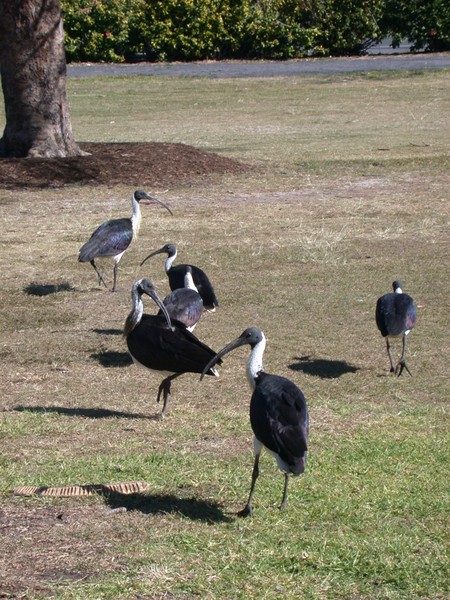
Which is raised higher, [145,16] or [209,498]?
[145,16]

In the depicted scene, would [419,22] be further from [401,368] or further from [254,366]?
[254,366]

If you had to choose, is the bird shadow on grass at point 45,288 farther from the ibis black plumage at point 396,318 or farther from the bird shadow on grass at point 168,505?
the bird shadow on grass at point 168,505

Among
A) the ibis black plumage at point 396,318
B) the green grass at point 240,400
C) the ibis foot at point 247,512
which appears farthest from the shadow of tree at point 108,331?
the ibis foot at point 247,512

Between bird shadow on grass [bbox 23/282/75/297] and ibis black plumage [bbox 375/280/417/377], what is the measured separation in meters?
4.03

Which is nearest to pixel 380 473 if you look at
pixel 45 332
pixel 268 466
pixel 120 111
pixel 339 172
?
pixel 268 466

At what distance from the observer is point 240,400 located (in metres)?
8.62

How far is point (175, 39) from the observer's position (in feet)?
136

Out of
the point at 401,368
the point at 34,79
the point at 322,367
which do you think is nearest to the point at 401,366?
the point at 401,368

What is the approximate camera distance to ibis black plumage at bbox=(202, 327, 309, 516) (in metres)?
5.77

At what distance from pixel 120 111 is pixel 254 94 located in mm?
4923

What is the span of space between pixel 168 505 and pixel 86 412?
2.12 meters

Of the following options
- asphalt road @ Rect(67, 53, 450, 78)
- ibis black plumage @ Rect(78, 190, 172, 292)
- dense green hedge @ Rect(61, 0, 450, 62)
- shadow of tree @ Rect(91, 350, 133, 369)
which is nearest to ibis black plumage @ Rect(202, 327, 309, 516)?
shadow of tree @ Rect(91, 350, 133, 369)

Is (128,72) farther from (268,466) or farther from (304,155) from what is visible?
(268,466)

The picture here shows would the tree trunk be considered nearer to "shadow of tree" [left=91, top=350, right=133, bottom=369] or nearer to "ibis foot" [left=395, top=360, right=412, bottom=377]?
"shadow of tree" [left=91, top=350, right=133, bottom=369]
